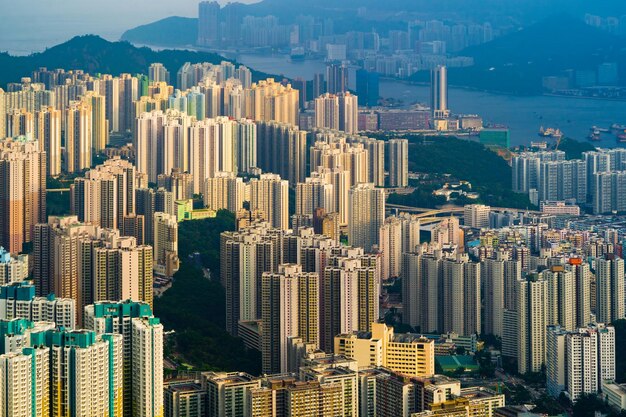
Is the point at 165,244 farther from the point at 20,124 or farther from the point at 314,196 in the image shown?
the point at 20,124

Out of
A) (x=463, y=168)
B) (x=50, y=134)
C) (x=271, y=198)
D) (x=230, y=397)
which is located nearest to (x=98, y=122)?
(x=50, y=134)

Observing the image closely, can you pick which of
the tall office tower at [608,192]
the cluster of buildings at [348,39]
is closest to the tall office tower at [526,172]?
the tall office tower at [608,192]

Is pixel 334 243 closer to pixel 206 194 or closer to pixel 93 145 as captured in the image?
pixel 206 194

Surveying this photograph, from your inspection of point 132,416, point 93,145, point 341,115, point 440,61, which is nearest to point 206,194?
point 93,145

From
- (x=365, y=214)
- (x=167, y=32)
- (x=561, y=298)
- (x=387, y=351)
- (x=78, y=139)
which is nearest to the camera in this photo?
(x=387, y=351)

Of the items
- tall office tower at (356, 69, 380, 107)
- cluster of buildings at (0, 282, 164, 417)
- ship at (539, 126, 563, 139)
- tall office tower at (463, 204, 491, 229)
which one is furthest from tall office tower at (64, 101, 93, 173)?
cluster of buildings at (0, 282, 164, 417)

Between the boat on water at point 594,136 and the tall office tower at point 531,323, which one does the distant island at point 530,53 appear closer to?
the boat on water at point 594,136
